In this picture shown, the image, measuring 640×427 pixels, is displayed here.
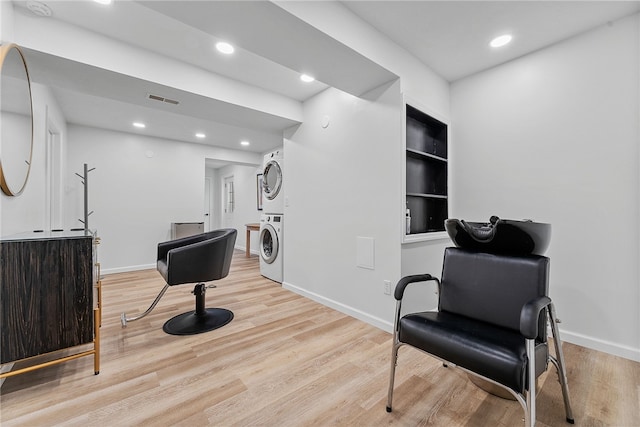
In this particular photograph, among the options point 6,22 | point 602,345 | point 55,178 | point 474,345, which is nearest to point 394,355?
point 474,345

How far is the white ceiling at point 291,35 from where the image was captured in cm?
161

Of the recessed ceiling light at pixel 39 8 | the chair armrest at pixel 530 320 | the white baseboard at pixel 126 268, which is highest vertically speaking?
the recessed ceiling light at pixel 39 8

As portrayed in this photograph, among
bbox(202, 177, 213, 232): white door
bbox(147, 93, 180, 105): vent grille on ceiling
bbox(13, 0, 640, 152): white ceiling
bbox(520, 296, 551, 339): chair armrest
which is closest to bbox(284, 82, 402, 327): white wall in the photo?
bbox(13, 0, 640, 152): white ceiling

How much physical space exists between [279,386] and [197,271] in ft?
3.93

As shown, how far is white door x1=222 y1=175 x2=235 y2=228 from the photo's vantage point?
24.2ft

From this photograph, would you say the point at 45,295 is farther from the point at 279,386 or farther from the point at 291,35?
the point at 291,35

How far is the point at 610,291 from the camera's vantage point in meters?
1.91

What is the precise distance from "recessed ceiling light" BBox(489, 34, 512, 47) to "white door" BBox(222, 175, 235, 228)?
6.52 m

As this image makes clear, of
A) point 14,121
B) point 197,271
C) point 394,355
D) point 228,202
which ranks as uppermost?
point 14,121

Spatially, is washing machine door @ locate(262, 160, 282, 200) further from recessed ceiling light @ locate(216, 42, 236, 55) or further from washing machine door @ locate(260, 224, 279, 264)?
recessed ceiling light @ locate(216, 42, 236, 55)

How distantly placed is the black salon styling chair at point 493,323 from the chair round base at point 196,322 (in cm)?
164

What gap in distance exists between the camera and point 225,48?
2223 millimetres

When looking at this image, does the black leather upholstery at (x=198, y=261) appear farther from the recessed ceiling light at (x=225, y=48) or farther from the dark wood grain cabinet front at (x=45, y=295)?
the recessed ceiling light at (x=225, y=48)

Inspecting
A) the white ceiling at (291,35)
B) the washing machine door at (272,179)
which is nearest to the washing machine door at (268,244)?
the washing machine door at (272,179)
